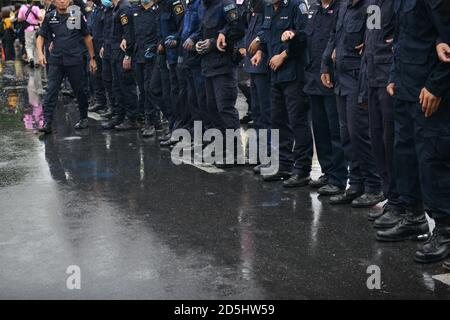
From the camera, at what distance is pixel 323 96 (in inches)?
247

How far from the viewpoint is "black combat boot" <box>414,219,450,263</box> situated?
4480 mm

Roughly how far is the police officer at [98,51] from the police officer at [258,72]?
449 cm

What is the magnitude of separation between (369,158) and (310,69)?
1092 mm

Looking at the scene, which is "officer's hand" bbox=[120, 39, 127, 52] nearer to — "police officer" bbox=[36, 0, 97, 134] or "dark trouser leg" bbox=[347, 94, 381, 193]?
"police officer" bbox=[36, 0, 97, 134]

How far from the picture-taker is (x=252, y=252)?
15.7 feet

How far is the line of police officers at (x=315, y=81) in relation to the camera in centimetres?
452

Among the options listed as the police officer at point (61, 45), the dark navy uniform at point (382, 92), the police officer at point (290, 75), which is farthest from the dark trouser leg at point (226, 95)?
the police officer at point (61, 45)

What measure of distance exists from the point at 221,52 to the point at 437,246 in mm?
3763

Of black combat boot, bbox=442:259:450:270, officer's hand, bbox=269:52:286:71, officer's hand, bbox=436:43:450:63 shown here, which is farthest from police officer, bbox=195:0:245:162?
black combat boot, bbox=442:259:450:270

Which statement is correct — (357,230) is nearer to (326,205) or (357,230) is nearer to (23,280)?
(326,205)

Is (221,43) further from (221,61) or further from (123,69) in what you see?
(123,69)

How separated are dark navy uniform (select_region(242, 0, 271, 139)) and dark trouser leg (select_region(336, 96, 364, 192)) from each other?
4.43 feet

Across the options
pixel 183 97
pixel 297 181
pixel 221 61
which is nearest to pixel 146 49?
pixel 183 97
